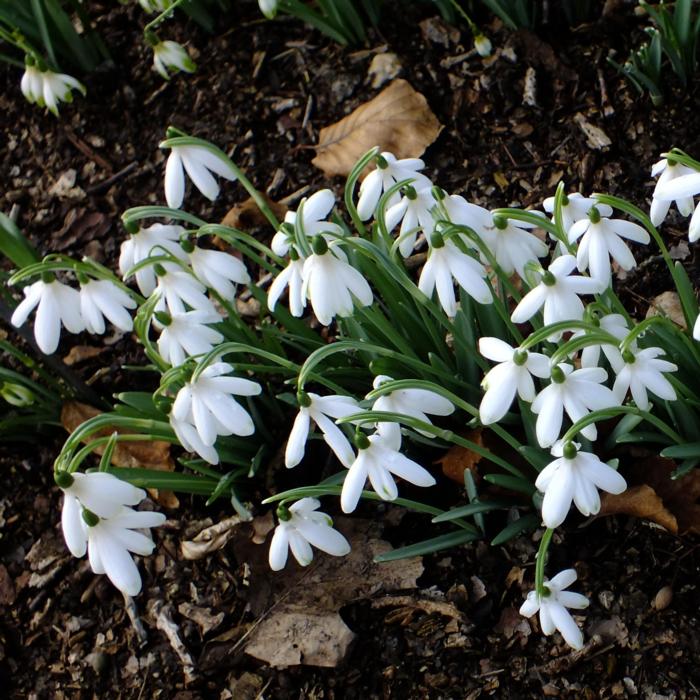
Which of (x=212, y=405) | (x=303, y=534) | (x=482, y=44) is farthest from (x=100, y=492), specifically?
(x=482, y=44)

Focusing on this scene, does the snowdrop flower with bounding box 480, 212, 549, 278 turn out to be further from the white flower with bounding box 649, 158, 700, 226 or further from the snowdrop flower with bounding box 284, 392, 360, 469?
the snowdrop flower with bounding box 284, 392, 360, 469

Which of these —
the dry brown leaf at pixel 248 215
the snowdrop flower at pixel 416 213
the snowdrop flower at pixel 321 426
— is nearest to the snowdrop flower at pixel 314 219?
the snowdrop flower at pixel 416 213

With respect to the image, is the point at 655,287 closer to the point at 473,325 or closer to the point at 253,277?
the point at 473,325

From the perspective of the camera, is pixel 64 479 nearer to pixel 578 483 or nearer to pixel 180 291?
pixel 180 291

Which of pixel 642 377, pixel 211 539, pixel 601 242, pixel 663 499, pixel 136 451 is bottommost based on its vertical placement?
pixel 663 499

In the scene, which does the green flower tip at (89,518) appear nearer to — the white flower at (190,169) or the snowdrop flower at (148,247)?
the snowdrop flower at (148,247)
